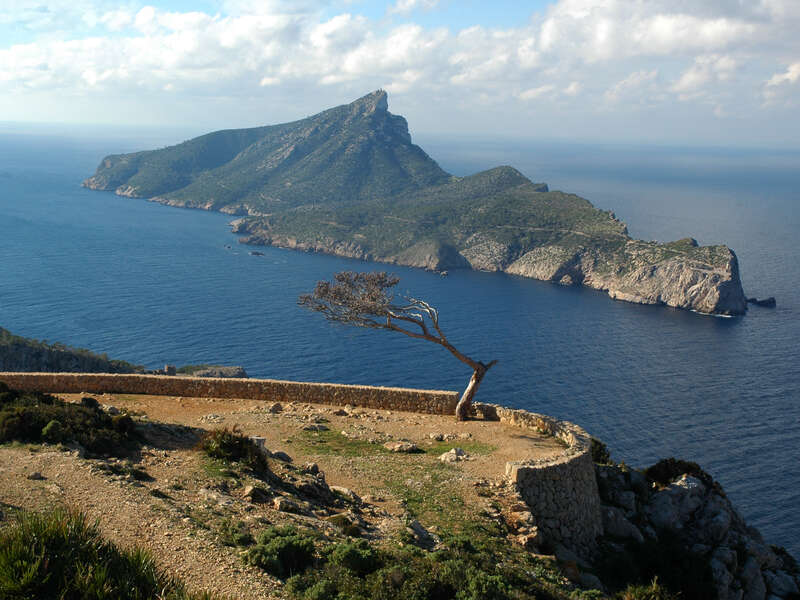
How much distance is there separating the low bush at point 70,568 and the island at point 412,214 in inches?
3784

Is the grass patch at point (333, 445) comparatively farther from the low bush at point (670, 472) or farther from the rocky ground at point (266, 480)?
the low bush at point (670, 472)

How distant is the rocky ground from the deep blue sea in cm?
2756

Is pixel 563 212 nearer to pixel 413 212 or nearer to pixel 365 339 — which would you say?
pixel 413 212

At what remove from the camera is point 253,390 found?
21234 mm

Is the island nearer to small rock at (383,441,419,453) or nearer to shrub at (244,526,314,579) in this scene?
small rock at (383,441,419,453)

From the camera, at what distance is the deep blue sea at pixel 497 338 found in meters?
50.4

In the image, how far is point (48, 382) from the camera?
20250mm

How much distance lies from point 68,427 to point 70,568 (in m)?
7.91

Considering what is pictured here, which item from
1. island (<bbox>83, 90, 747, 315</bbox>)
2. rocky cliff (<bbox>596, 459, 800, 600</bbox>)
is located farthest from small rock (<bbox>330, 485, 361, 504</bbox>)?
island (<bbox>83, 90, 747, 315</bbox>)

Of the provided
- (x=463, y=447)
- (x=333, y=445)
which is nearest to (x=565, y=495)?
(x=463, y=447)

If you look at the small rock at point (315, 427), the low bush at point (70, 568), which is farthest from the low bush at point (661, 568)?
the low bush at point (70, 568)

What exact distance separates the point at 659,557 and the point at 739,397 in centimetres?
4911

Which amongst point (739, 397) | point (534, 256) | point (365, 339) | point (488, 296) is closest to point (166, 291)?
point (365, 339)

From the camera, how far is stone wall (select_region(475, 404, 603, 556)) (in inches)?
590
